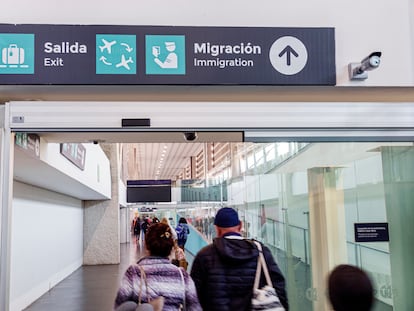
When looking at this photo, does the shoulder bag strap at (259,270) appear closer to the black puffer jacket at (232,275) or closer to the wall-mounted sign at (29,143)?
the black puffer jacket at (232,275)

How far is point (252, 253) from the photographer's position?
2.60 metres

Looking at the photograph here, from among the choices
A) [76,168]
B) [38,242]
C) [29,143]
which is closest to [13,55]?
[29,143]

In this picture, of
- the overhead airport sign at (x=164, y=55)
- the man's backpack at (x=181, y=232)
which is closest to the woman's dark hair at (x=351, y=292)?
the overhead airport sign at (x=164, y=55)

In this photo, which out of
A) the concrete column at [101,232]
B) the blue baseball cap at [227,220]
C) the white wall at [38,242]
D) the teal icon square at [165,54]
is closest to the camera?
the blue baseball cap at [227,220]

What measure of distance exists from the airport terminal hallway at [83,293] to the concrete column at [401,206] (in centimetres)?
543

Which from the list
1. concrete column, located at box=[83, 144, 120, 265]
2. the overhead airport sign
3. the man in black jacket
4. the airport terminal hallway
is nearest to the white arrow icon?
the overhead airport sign

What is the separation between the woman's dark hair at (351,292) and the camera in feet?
4.50

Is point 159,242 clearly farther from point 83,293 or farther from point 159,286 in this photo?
point 83,293

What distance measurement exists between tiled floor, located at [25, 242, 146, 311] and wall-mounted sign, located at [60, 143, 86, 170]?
2515 mm

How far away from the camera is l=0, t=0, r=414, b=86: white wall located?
3699 mm

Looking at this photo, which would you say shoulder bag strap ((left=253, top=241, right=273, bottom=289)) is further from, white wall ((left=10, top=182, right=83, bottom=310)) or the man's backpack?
the man's backpack

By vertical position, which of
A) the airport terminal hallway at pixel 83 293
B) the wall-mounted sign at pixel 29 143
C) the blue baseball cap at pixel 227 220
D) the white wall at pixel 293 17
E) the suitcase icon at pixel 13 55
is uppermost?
the white wall at pixel 293 17

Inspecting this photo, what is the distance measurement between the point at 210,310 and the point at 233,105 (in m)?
1.60

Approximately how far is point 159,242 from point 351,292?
5.29 feet
